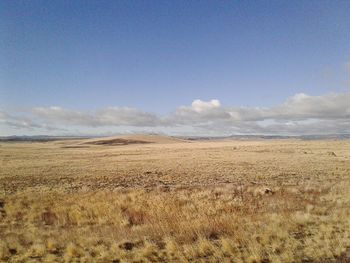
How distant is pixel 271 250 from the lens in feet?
32.5

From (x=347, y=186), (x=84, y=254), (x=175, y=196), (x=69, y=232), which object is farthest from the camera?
(x=347, y=186)

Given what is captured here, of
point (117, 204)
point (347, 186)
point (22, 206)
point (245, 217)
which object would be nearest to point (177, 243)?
point (245, 217)

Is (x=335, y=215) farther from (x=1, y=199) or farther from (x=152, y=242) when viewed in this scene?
(x=1, y=199)

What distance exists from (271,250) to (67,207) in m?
11.9

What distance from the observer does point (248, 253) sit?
9.69 meters

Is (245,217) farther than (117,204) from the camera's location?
No

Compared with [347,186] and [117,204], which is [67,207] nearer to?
[117,204]

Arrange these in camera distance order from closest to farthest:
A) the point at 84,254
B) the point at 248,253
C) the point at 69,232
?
the point at 248,253
the point at 84,254
the point at 69,232

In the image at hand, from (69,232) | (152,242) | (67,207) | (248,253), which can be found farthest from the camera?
(67,207)

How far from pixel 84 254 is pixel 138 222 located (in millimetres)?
5116

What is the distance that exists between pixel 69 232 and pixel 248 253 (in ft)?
23.3

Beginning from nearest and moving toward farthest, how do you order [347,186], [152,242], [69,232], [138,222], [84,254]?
[84,254]
[152,242]
[69,232]
[138,222]
[347,186]

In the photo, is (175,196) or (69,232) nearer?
(69,232)

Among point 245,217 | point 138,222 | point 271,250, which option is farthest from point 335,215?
point 138,222
